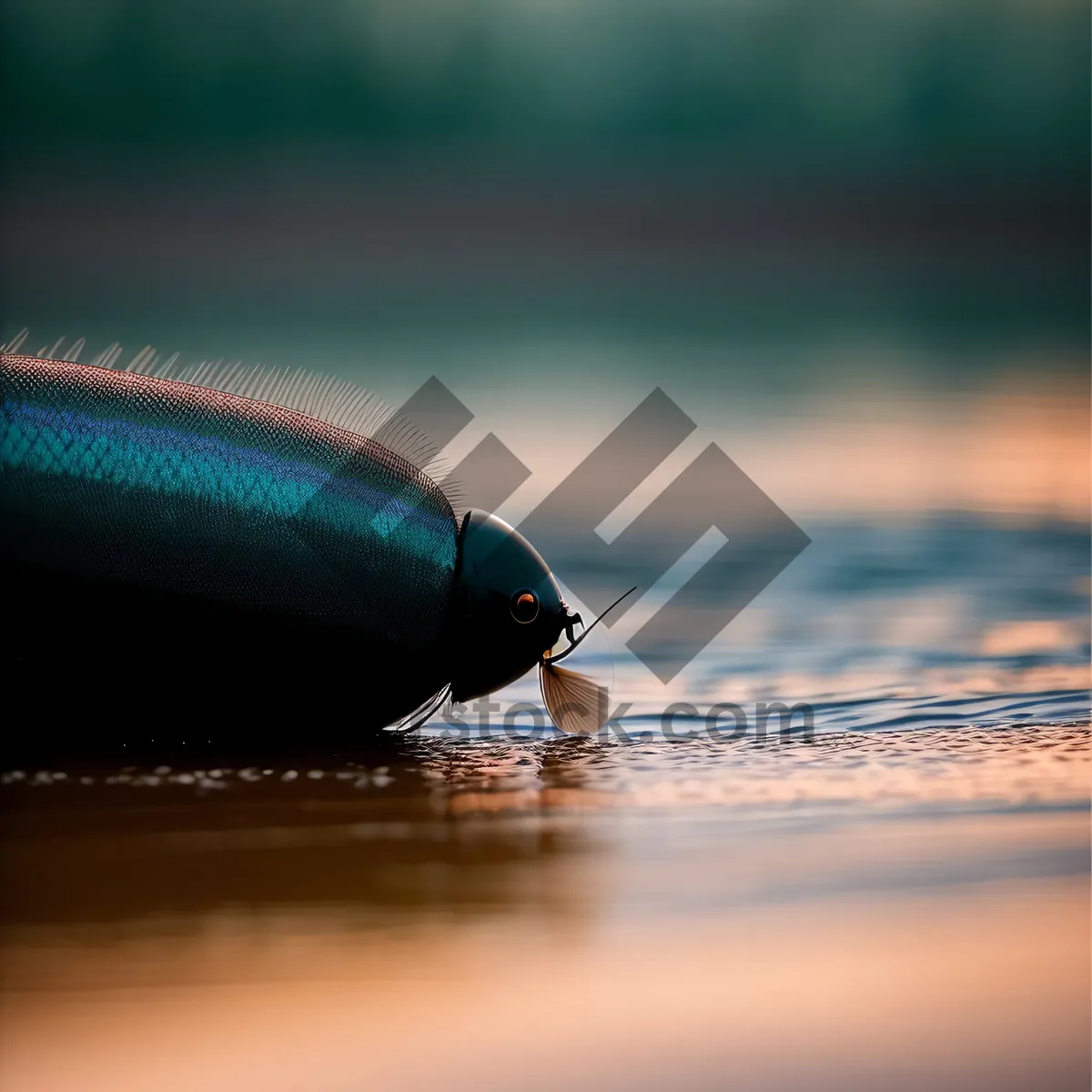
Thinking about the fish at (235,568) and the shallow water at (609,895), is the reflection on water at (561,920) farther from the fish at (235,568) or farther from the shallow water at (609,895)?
the fish at (235,568)

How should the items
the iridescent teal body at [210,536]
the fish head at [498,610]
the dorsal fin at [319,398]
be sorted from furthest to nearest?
the dorsal fin at [319,398]
the fish head at [498,610]
the iridescent teal body at [210,536]

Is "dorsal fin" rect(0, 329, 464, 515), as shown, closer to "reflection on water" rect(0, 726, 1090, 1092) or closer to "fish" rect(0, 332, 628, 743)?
"fish" rect(0, 332, 628, 743)

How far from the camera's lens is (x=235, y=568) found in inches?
140

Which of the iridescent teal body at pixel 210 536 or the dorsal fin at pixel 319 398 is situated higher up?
the dorsal fin at pixel 319 398

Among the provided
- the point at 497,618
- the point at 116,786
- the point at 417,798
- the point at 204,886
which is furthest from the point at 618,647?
the point at 204,886

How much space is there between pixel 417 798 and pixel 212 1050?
117 cm

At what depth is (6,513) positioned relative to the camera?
11.3 feet

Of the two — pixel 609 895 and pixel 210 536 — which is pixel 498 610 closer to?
pixel 210 536

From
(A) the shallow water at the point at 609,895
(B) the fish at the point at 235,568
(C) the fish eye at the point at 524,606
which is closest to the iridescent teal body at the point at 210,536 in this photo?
(B) the fish at the point at 235,568

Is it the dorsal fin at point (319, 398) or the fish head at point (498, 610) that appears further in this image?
the dorsal fin at point (319, 398)

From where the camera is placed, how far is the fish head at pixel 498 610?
3730mm

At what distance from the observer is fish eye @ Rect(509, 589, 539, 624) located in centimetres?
373

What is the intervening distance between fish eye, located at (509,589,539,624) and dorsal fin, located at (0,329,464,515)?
27 centimetres

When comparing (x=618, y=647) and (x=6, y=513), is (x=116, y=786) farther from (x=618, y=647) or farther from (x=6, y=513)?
(x=618, y=647)
